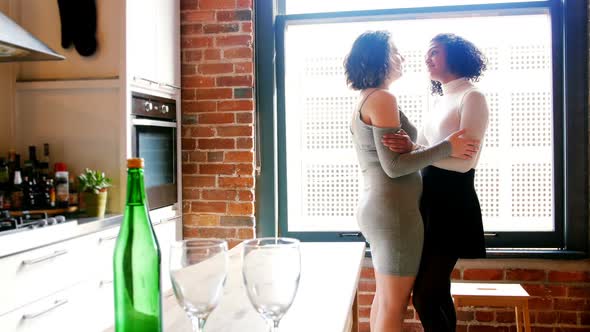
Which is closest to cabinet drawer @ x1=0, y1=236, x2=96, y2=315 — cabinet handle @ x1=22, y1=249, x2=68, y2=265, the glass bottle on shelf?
cabinet handle @ x1=22, y1=249, x2=68, y2=265

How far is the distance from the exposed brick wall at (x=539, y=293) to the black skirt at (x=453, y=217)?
0.93 meters

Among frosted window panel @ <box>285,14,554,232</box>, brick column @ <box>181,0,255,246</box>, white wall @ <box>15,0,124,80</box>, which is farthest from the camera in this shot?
brick column @ <box>181,0,255,246</box>

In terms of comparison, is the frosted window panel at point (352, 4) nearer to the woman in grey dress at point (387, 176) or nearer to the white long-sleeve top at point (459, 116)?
the white long-sleeve top at point (459, 116)

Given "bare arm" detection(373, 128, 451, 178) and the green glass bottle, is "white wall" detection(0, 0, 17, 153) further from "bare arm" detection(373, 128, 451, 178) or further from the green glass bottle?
the green glass bottle

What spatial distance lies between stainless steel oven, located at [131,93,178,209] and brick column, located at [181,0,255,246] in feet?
0.45

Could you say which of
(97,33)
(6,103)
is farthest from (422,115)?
(6,103)

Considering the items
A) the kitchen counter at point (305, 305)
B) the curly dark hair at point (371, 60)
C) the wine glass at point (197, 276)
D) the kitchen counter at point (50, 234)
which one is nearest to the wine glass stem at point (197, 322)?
the wine glass at point (197, 276)

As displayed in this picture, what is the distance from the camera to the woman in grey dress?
2203 millimetres

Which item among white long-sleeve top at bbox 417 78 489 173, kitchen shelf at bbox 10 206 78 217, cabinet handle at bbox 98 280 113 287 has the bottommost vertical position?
cabinet handle at bbox 98 280 113 287

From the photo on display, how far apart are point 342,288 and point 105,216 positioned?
1.70 metres

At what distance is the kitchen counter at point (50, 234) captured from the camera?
1989mm

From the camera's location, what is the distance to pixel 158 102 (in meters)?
3.12

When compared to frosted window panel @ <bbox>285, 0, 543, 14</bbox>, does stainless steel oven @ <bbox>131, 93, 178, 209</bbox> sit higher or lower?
lower

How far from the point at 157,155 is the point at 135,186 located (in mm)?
2388
